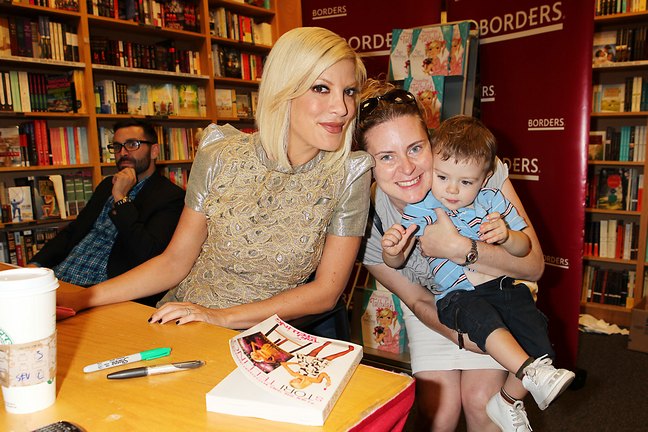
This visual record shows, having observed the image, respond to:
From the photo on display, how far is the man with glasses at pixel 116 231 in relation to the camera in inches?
94.4

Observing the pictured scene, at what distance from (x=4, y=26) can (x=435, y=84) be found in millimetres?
2880

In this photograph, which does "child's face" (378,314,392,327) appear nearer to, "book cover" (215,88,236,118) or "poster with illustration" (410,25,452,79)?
"poster with illustration" (410,25,452,79)

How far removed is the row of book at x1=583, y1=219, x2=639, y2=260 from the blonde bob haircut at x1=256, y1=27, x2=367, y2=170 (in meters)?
3.26

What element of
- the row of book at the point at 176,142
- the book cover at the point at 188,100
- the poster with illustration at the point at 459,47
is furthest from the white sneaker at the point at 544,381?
the book cover at the point at 188,100

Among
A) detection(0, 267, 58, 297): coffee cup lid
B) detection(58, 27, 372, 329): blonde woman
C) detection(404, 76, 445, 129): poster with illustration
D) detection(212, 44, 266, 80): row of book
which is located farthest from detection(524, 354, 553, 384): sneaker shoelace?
detection(212, 44, 266, 80): row of book

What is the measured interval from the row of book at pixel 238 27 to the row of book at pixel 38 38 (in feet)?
4.32

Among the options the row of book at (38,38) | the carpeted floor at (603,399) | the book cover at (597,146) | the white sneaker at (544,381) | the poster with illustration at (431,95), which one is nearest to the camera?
the white sneaker at (544,381)

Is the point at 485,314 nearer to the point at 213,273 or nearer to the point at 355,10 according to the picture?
the point at 213,273

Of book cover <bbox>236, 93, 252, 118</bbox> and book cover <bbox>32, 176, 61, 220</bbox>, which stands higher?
book cover <bbox>236, 93, 252, 118</bbox>

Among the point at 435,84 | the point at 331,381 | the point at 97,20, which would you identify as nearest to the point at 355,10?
the point at 435,84

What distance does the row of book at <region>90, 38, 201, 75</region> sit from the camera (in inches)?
153

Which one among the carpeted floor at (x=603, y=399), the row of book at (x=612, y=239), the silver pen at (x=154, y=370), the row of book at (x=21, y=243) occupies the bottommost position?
the carpeted floor at (x=603, y=399)

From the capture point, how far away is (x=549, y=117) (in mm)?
2797

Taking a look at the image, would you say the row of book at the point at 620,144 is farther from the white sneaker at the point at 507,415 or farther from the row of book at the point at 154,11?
the row of book at the point at 154,11
